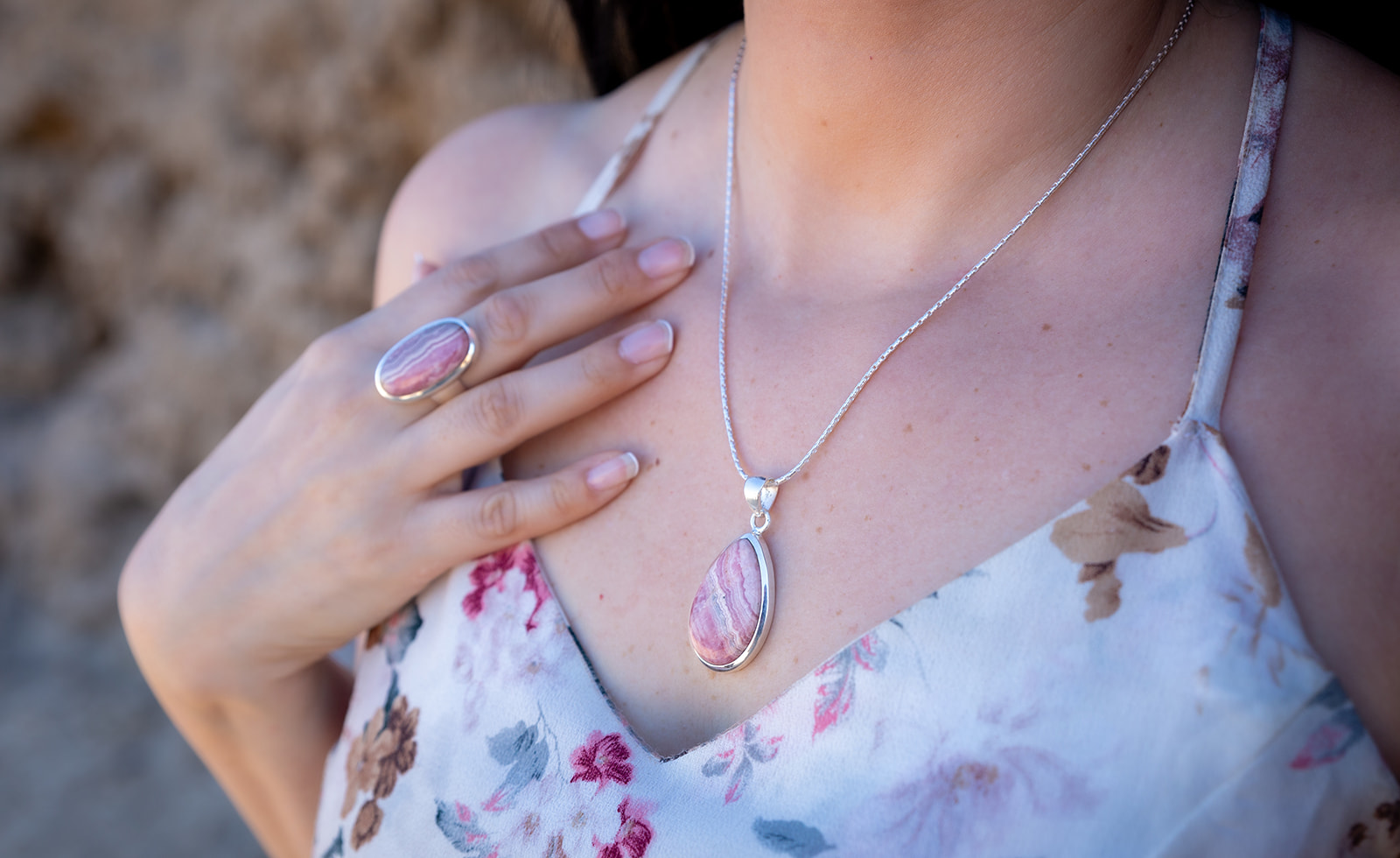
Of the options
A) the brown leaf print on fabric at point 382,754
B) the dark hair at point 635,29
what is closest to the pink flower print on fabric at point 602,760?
the brown leaf print on fabric at point 382,754

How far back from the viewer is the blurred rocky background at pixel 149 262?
2.41m

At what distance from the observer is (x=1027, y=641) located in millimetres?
839

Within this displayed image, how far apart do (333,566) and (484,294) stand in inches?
15.1

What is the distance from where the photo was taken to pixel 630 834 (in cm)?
90

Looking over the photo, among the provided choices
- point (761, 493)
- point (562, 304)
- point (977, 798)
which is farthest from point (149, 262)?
point (977, 798)

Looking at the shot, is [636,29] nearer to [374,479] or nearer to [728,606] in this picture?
[374,479]

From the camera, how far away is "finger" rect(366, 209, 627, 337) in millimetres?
1172

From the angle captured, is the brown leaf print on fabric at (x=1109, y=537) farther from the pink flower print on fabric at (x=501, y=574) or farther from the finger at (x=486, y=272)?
the finger at (x=486, y=272)

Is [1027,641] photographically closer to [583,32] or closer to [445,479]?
[445,479]

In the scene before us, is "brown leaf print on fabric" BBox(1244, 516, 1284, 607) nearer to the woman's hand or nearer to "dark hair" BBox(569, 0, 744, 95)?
the woman's hand

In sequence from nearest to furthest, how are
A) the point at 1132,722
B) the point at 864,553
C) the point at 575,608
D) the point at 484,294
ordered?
the point at 1132,722 → the point at 864,553 → the point at 575,608 → the point at 484,294

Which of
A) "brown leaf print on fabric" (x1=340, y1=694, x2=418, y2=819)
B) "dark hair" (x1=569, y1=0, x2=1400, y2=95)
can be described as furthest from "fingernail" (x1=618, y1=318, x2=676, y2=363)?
"dark hair" (x1=569, y1=0, x2=1400, y2=95)

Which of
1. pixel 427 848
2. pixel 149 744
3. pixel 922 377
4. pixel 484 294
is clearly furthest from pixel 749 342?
pixel 149 744

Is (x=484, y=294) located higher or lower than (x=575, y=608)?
higher
